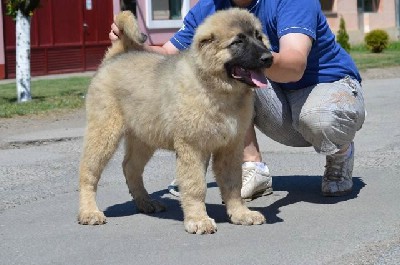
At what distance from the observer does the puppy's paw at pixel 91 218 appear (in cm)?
549

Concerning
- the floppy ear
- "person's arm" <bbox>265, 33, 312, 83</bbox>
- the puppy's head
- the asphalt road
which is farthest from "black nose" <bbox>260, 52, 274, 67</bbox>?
the asphalt road

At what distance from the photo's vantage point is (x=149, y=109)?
545 centimetres

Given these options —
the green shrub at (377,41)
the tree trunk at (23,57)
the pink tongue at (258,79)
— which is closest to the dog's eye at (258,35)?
the pink tongue at (258,79)

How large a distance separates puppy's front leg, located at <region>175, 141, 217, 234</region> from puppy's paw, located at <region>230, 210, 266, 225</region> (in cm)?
24

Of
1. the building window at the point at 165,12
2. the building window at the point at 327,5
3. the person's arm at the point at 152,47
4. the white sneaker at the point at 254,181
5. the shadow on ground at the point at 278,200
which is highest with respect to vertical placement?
the building window at the point at 327,5

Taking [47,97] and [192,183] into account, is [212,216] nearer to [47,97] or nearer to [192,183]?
[192,183]

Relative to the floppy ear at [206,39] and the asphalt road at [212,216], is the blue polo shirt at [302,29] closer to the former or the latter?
the floppy ear at [206,39]

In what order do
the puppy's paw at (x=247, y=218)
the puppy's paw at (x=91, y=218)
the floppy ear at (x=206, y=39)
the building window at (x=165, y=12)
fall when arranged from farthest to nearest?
1. the building window at (x=165, y=12)
2. the puppy's paw at (x=91, y=218)
3. the puppy's paw at (x=247, y=218)
4. the floppy ear at (x=206, y=39)

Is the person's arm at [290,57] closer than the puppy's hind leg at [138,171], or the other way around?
the person's arm at [290,57]

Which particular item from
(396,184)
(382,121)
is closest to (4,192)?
(396,184)

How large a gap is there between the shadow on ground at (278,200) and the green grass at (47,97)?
599cm

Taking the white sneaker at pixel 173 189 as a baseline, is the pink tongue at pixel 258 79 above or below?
above

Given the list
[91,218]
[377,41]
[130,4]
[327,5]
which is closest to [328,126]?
[91,218]

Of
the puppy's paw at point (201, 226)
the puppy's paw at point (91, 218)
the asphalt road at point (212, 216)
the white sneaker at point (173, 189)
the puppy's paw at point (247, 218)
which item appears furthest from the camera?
the white sneaker at point (173, 189)
